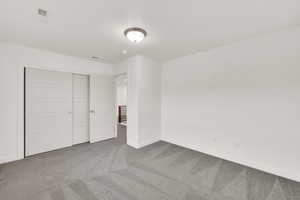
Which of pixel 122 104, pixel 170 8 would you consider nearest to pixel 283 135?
pixel 170 8

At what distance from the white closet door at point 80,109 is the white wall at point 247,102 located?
273 centimetres

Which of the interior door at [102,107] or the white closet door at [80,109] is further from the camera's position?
the interior door at [102,107]

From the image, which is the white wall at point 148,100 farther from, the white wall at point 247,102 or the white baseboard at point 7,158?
the white baseboard at point 7,158

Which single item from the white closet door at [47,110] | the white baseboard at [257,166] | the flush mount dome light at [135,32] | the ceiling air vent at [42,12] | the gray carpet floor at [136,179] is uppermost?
the ceiling air vent at [42,12]

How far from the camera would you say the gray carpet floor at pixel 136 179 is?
5.98 ft

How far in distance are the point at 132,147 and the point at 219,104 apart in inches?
95.2

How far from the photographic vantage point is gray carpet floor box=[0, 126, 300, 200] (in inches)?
71.8

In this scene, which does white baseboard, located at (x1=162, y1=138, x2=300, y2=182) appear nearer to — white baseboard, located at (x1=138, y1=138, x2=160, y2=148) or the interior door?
white baseboard, located at (x1=138, y1=138, x2=160, y2=148)

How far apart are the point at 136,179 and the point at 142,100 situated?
192cm

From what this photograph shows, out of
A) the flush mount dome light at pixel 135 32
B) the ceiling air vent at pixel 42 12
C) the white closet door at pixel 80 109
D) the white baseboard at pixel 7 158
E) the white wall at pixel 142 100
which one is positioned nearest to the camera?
the ceiling air vent at pixel 42 12

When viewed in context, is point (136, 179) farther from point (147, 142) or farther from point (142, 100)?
point (142, 100)

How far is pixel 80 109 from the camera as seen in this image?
12.6 ft

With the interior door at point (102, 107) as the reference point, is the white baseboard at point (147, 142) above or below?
below

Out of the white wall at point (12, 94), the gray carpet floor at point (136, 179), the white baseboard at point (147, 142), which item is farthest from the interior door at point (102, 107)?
the white wall at point (12, 94)
